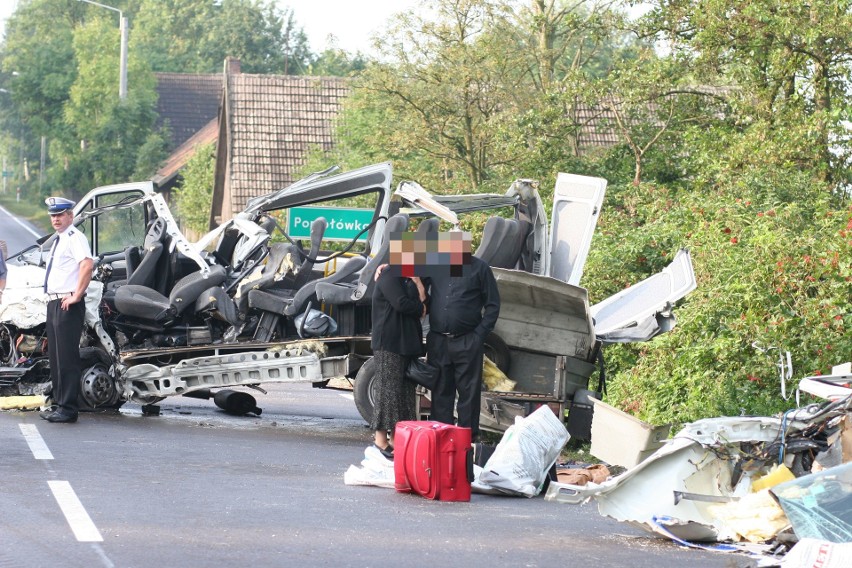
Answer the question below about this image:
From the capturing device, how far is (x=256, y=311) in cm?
1332

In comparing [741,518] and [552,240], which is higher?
[552,240]

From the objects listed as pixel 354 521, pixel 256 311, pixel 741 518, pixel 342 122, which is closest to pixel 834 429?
pixel 741 518

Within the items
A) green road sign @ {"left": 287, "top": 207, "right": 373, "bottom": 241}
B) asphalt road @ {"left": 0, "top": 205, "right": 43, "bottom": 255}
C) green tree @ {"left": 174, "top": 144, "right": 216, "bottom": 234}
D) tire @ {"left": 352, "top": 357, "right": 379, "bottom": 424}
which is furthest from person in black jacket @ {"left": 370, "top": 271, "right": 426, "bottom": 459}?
asphalt road @ {"left": 0, "top": 205, "right": 43, "bottom": 255}

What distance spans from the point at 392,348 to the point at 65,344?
360cm

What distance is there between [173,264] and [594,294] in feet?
16.4

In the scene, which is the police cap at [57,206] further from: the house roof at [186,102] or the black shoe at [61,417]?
the house roof at [186,102]

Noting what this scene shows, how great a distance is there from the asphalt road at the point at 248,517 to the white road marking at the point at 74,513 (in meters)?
0.01

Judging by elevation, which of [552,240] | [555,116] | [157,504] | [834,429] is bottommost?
[157,504]

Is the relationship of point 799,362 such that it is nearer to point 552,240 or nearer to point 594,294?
point 552,240

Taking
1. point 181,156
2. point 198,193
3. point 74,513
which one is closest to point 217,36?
point 181,156

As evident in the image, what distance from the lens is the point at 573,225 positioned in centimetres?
1330

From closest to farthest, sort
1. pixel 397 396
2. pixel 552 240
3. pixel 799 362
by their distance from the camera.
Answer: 1. pixel 397 396
2. pixel 799 362
3. pixel 552 240

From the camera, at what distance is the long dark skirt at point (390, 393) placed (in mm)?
10477

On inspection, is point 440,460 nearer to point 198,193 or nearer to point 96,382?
point 96,382
